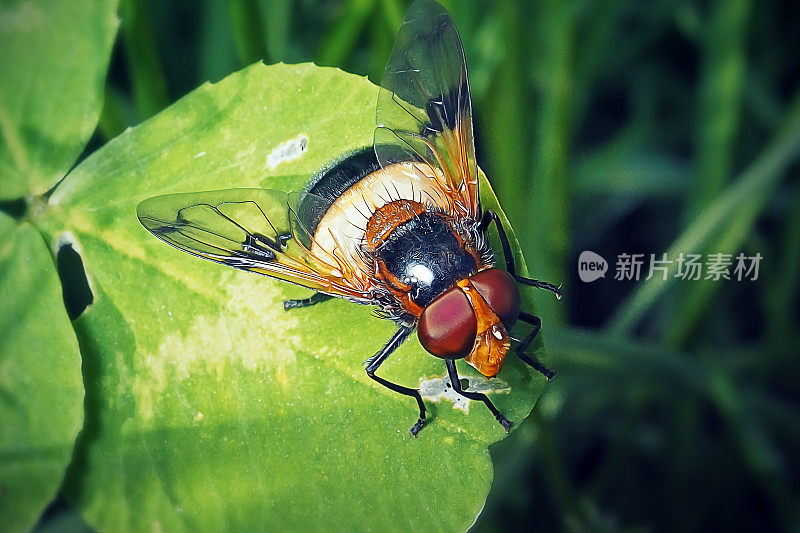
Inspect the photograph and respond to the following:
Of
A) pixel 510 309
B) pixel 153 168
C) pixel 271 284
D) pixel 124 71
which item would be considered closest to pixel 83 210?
pixel 153 168

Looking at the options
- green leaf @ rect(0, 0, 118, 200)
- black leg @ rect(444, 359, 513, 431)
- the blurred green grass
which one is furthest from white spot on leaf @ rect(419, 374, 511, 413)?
green leaf @ rect(0, 0, 118, 200)

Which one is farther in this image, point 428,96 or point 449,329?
point 428,96

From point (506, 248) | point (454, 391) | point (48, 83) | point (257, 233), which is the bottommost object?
point (454, 391)

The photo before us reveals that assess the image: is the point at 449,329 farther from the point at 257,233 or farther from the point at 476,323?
the point at 257,233

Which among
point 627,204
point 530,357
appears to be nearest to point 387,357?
point 530,357

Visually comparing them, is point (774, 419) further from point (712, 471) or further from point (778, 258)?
point (778, 258)

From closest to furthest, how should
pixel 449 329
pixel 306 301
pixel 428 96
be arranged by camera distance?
pixel 449 329
pixel 306 301
pixel 428 96
